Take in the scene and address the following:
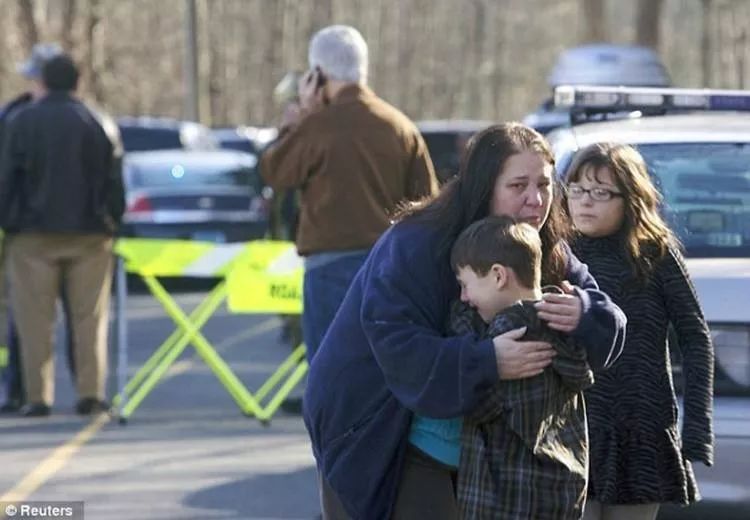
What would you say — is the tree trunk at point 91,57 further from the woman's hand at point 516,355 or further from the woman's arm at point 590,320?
the woman's hand at point 516,355

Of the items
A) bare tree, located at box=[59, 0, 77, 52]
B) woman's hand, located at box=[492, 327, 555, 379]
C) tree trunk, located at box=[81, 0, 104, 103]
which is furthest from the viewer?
tree trunk, located at box=[81, 0, 104, 103]

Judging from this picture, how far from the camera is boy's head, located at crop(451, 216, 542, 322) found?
4312mm

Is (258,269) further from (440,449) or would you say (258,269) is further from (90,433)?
(440,449)

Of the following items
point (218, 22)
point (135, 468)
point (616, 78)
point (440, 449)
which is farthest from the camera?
point (218, 22)

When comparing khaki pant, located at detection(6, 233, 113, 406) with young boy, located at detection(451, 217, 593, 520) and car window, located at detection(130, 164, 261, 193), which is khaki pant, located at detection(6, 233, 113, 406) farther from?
car window, located at detection(130, 164, 261, 193)

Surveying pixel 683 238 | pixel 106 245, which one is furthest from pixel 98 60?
pixel 683 238

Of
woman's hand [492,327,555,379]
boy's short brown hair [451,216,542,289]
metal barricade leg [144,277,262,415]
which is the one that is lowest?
metal barricade leg [144,277,262,415]

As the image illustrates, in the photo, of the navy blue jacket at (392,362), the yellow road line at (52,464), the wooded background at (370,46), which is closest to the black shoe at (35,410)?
the yellow road line at (52,464)

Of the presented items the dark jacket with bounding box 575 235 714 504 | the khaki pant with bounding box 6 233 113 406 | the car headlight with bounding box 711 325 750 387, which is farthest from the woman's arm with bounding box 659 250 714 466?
the khaki pant with bounding box 6 233 113 406

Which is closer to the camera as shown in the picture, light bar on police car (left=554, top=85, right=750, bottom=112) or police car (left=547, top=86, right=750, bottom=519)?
police car (left=547, top=86, right=750, bottom=519)

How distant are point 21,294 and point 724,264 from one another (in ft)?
16.8

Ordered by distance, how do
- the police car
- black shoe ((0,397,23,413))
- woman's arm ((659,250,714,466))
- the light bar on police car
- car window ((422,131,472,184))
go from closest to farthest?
woman's arm ((659,250,714,466))
the police car
the light bar on police car
black shoe ((0,397,23,413))
car window ((422,131,472,184))

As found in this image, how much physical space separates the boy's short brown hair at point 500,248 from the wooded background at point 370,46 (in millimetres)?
38570

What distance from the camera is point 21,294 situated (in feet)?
36.2
